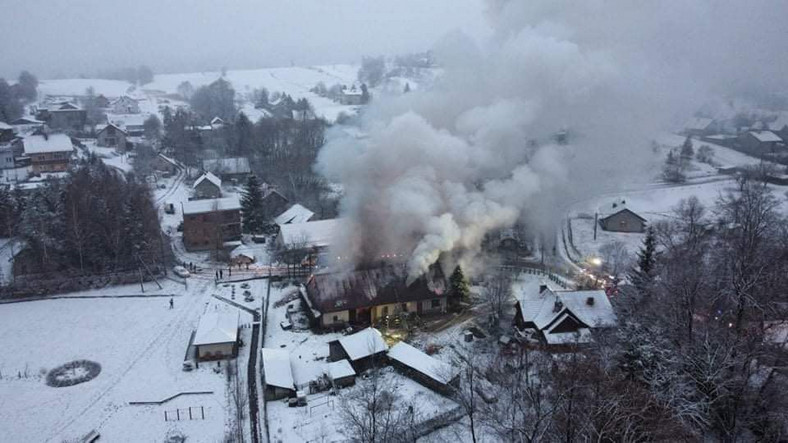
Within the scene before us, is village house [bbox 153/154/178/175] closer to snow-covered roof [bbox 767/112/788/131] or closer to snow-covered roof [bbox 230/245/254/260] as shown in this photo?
snow-covered roof [bbox 230/245/254/260]

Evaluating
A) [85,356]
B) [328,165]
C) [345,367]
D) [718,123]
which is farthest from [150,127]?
[718,123]

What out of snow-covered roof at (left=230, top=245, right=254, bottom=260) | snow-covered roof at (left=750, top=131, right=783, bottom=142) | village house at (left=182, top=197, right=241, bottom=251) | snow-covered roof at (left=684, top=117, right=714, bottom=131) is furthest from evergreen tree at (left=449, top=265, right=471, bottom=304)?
snow-covered roof at (left=684, top=117, right=714, bottom=131)

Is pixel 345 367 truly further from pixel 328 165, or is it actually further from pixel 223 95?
pixel 223 95

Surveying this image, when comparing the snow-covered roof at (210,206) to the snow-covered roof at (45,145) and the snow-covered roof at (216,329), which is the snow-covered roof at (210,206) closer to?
the snow-covered roof at (216,329)

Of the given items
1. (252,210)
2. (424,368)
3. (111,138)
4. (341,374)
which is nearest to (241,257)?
(252,210)

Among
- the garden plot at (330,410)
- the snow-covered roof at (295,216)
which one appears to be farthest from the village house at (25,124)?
the garden plot at (330,410)

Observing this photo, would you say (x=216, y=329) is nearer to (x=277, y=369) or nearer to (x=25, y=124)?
(x=277, y=369)
